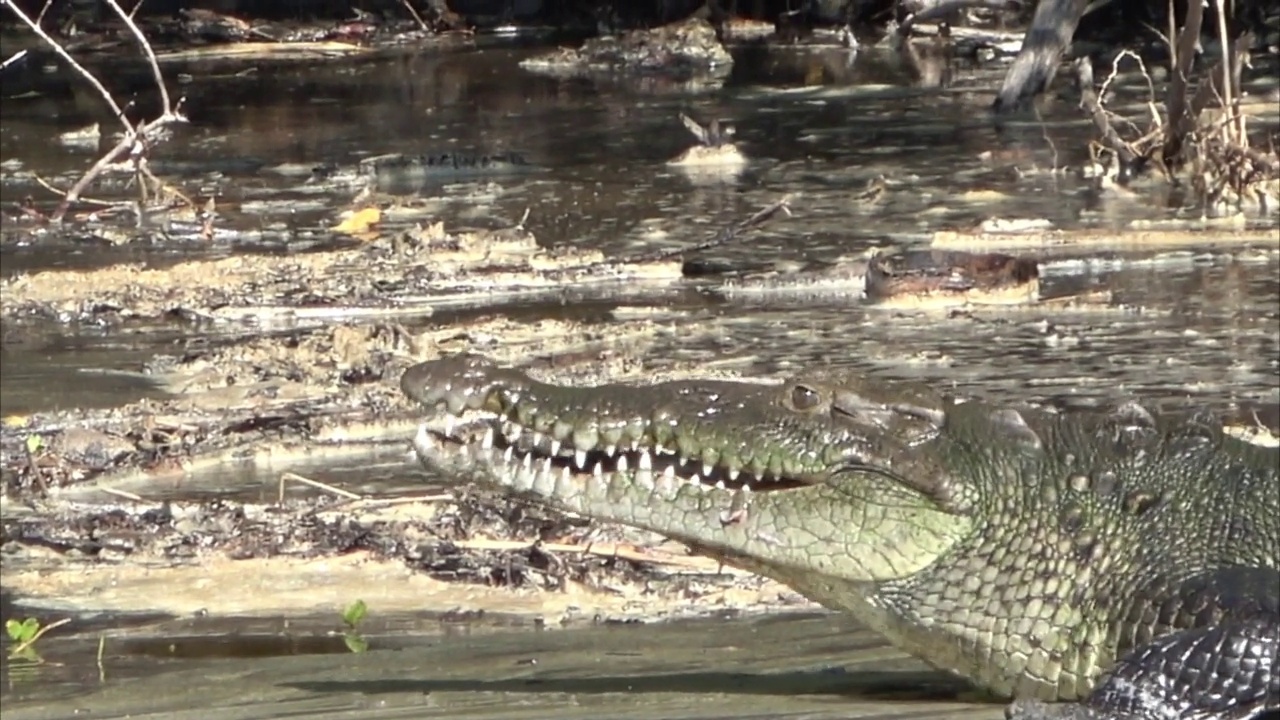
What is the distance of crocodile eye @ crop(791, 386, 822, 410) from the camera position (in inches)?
156

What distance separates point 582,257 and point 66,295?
104 inches

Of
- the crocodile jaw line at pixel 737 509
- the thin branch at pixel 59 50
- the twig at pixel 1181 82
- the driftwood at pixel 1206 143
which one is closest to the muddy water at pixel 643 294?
the crocodile jaw line at pixel 737 509

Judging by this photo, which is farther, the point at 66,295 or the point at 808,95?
the point at 808,95

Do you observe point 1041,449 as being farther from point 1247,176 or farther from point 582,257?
point 1247,176

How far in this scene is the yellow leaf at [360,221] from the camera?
1310cm

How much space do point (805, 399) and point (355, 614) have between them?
5.81ft

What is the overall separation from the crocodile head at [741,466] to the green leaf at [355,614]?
1.38 metres

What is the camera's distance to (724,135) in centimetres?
1673

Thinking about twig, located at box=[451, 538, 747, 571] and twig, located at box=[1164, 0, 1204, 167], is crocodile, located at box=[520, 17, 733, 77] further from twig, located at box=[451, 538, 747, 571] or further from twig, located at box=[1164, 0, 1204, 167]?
twig, located at box=[451, 538, 747, 571]

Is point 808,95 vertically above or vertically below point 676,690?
below

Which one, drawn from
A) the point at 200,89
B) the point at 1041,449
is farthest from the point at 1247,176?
the point at 200,89

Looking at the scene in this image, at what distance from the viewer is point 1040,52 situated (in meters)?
18.8

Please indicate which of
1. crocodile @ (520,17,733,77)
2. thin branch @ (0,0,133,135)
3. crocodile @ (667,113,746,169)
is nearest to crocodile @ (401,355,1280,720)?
thin branch @ (0,0,133,135)

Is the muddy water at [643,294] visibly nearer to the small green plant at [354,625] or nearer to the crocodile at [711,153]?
the small green plant at [354,625]
